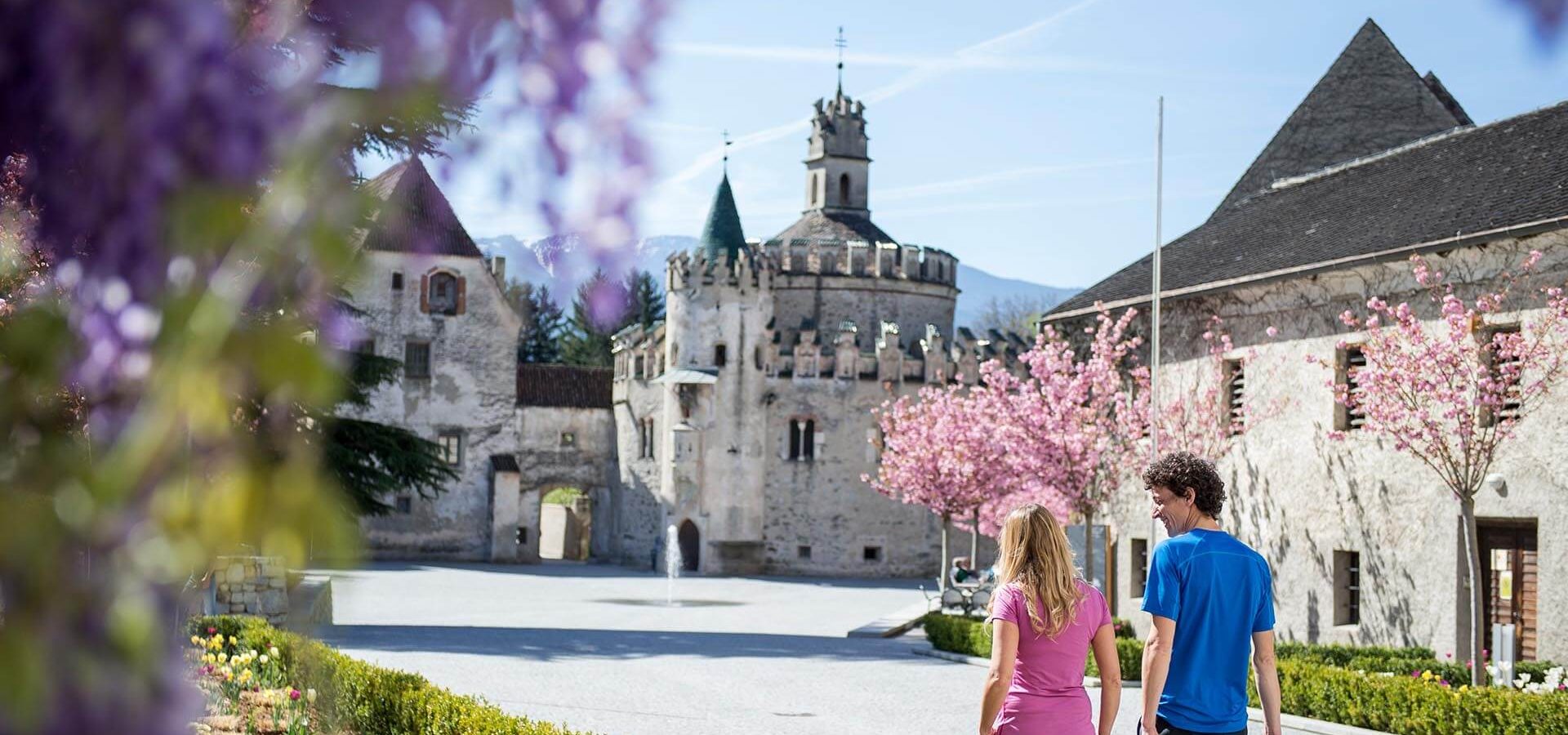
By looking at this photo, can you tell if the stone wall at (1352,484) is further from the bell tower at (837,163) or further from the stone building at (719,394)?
the bell tower at (837,163)

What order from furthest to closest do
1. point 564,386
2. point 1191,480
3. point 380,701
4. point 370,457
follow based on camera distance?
point 564,386
point 370,457
point 380,701
point 1191,480

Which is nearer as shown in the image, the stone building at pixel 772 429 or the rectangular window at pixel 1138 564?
the rectangular window at pixel 1138 564

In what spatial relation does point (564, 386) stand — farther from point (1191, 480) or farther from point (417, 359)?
point (1191, 480)

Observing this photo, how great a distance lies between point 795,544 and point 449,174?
160 feet

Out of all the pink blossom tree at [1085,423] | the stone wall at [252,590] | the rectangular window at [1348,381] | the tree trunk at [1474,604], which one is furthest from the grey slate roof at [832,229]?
the tree trunk at [1474,604]

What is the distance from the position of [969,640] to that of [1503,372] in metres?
8.52

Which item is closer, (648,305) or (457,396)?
(457,396)

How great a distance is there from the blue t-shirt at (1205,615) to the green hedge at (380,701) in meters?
4.61

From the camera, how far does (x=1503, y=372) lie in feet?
60.6

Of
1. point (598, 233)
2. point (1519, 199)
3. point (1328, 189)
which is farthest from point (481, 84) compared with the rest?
point (1328, 189)

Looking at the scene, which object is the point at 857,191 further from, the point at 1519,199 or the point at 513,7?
the point at 513,7

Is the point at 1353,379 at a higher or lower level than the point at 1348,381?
lower

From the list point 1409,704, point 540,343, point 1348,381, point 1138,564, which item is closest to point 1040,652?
point 1409,704

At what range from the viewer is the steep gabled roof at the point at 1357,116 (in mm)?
30938
